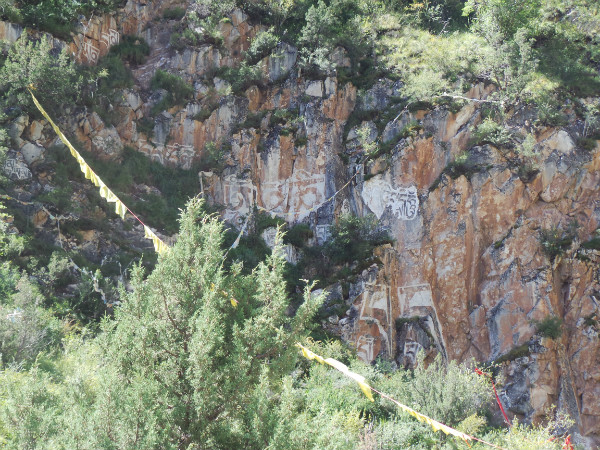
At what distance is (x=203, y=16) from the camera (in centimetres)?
2197

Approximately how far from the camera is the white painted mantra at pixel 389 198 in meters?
17.9

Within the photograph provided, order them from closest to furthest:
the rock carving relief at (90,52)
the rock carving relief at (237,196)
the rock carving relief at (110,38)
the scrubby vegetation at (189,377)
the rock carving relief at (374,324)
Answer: the scrubby vegetation at (189,377) < the rock carving relief at (374,324) < the rock carving relief at (237,196) < the rock carving relief at (90,52) < the rock carving relief at (110,38)

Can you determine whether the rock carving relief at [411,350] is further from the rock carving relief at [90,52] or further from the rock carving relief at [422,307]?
the rock carving relief at [90,52]

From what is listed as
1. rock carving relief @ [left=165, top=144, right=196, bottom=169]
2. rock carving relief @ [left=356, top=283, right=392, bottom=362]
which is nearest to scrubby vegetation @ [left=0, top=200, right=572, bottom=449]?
rock carving relief @ [left=356, top=283, right=392, bottom=362]

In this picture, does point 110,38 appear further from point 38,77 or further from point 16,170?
point 16,170

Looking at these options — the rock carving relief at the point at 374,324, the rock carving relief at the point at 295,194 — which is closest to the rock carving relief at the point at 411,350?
the rock carving relief at the point at 374,324

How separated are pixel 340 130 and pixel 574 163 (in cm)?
751

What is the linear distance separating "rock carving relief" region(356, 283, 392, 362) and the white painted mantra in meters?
2.48

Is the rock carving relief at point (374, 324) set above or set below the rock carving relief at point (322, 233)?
below

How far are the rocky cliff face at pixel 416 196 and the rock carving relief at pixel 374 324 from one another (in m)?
0.03

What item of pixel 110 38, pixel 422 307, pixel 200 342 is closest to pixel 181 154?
pixel 110 38

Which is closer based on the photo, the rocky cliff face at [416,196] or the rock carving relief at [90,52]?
the rocky cliff face at [416,196]

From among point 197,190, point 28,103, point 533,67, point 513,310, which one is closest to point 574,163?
point 533,67

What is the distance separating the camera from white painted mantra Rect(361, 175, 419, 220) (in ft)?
58.6
